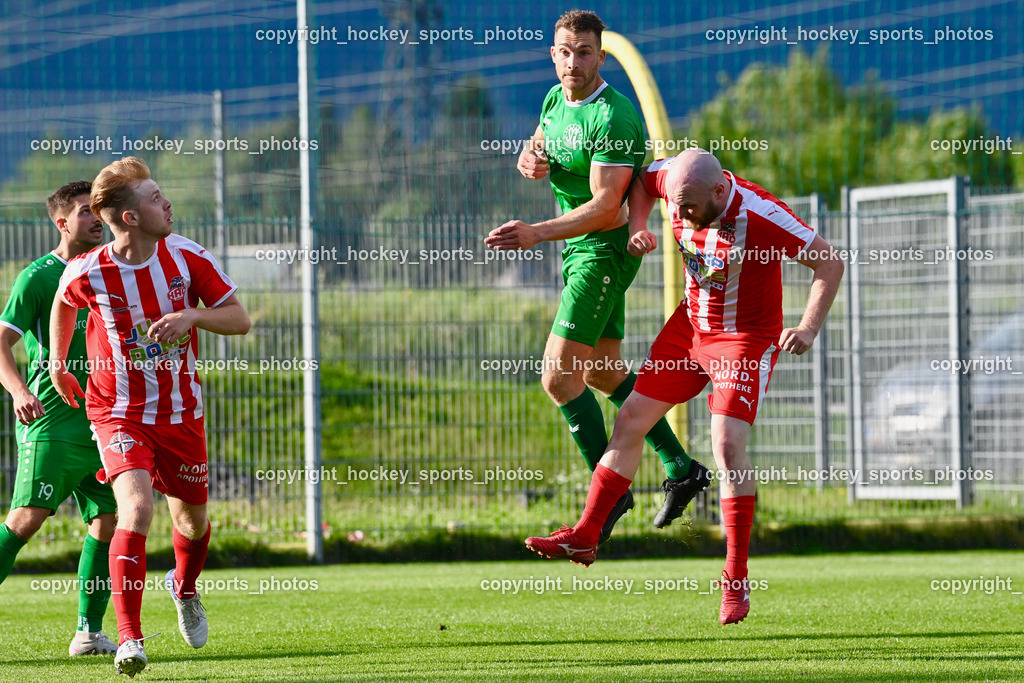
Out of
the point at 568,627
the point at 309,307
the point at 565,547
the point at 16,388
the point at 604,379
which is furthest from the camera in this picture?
the point at 309,307

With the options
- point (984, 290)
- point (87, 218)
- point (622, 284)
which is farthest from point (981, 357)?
point (87, 218)

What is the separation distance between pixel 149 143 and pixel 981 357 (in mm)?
7333

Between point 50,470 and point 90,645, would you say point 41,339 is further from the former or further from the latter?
point 90,645

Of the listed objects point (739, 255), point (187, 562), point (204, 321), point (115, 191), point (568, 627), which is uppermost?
point (115, 191)

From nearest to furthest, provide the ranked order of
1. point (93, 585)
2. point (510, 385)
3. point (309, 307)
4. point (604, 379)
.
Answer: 1. point (93, 585)
2. point (604, 379)
3. point (309, 307)
4. point (510, 385)

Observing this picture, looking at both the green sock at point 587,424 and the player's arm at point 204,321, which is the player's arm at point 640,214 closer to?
the green sock at point 587,424

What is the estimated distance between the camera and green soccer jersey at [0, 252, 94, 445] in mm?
5738

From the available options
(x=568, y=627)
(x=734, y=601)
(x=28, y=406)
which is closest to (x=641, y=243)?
(x=734, y=601)

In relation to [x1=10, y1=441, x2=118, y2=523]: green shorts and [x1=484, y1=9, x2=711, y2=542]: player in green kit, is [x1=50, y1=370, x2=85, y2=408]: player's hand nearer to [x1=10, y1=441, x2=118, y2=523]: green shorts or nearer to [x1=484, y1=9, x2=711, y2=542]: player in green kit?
[x1=10, y1=441, x2=118, y2=523]: green shorts

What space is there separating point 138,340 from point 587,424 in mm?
2336

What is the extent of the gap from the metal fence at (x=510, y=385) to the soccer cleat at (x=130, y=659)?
4.98 metres

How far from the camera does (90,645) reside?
19.4 ft

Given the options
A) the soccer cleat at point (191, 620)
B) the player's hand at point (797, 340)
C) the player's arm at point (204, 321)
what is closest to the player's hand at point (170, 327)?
the player's arm at point (204, 321)

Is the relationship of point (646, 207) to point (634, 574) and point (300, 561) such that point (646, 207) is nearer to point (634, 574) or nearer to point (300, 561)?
point (634, 574)
